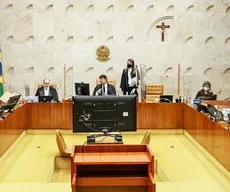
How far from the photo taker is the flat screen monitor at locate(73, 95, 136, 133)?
470 centimetres

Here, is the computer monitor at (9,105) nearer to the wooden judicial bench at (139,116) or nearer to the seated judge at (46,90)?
the wooden judicial bench at (139,116)

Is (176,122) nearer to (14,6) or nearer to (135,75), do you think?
(135,75)

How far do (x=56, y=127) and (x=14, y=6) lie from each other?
505 centimetres

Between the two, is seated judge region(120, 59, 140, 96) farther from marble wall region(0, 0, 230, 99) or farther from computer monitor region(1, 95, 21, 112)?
computer monitor region(1, 95, 21, 112)

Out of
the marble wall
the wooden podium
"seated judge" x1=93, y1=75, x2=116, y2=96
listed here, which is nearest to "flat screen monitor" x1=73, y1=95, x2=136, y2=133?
the wooden podium

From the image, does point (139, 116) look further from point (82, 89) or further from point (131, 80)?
point (131, 80)

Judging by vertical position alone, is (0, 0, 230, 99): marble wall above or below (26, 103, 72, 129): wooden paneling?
above

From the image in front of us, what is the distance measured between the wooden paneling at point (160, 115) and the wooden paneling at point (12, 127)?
1859mm

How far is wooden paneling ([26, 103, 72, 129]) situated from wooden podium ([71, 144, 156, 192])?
11.6ft

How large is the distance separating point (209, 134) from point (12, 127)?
2.72 m

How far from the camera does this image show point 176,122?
271 inches

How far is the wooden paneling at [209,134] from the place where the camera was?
187 inches

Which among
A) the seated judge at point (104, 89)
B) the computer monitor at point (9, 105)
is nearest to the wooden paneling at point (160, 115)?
the seated judge at point (104, 89)

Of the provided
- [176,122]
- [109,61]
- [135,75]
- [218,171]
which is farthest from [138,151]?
[109,61]
